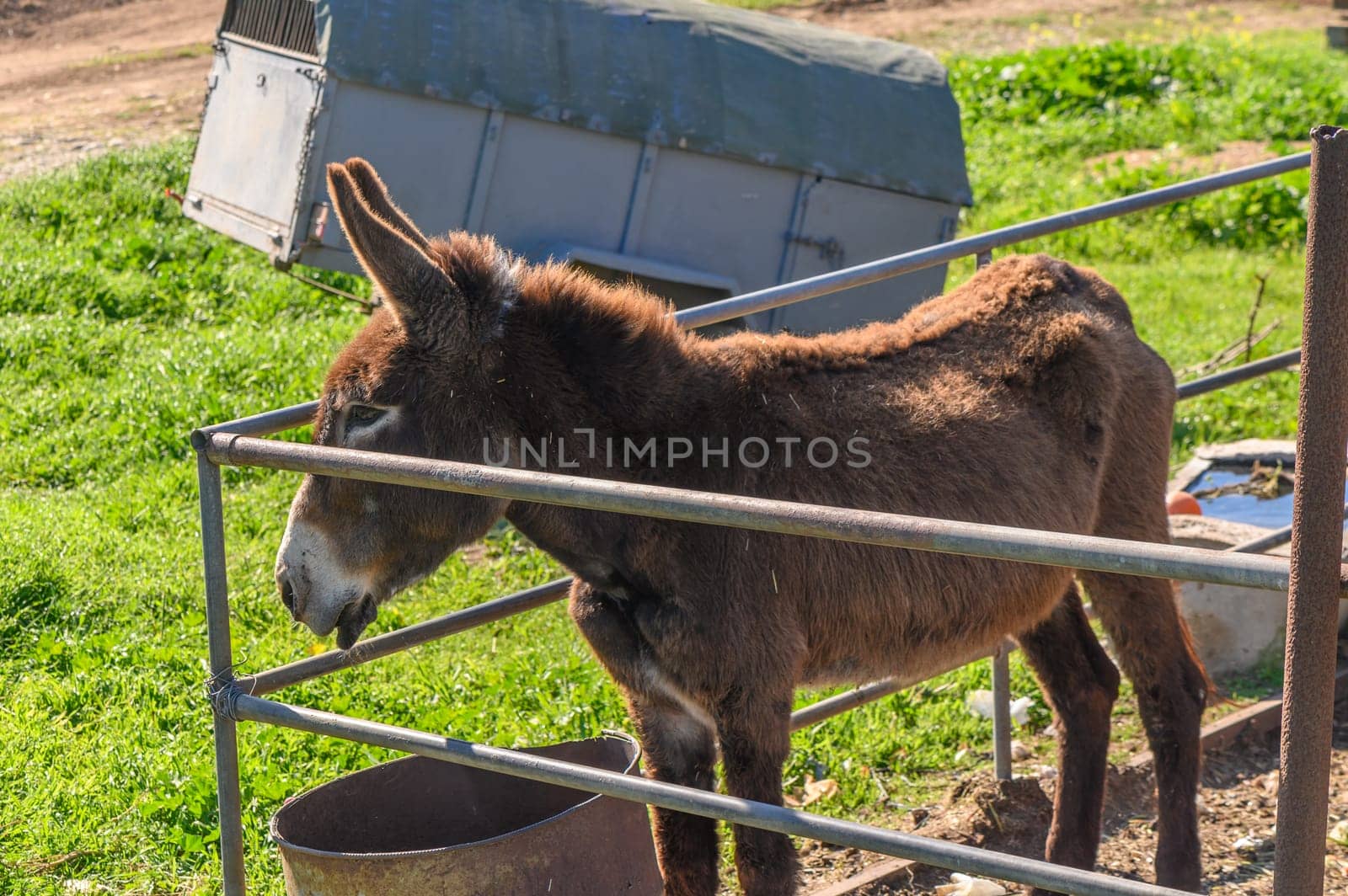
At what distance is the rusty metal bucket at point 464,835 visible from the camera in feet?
8.83

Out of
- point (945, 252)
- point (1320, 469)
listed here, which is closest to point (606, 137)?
point (945, 252)

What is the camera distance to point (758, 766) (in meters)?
2.96

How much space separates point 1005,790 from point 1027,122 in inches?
493

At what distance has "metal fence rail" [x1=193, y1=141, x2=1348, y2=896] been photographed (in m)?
1.68

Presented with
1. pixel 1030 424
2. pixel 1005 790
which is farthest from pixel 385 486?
→ pixel 1005 790

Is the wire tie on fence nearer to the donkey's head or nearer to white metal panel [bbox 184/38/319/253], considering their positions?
the donkey's head

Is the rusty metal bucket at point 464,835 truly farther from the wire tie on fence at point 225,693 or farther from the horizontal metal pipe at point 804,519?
the horizontal metal pipe at point 804,519

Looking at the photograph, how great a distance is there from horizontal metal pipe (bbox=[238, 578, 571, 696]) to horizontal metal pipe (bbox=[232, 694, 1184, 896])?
0.23 meters

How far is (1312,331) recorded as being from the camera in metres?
1.68

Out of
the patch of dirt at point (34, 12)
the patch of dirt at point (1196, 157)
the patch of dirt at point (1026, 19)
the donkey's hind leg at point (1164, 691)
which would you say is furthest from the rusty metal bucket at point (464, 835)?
the patch of dirt at point (34, 12)

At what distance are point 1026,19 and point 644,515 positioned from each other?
2054 cm

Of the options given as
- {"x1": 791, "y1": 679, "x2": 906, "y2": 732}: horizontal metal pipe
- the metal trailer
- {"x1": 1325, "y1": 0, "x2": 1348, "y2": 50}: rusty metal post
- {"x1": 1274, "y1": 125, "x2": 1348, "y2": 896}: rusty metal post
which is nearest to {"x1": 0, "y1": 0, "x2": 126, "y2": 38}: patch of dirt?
the metal trailer

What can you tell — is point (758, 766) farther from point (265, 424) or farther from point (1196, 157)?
point (1196, 157)

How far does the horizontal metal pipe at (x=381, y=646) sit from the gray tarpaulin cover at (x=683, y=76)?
4.40 meters
